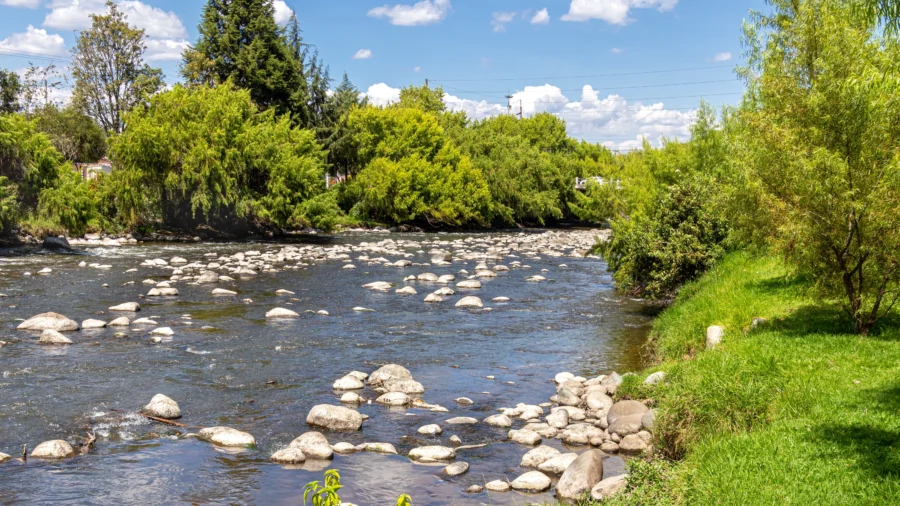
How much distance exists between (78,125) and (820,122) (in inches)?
2825

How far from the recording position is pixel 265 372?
14344mm

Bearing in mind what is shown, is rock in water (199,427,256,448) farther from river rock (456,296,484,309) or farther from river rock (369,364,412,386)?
river rock (456,296,484,309)

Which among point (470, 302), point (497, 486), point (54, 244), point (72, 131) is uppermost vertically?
point (72, 131)

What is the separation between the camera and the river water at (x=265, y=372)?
9.03 m

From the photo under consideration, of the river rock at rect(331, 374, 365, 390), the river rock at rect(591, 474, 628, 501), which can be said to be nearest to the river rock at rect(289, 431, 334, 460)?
the river rock at rect(331, 374, 365, 390)

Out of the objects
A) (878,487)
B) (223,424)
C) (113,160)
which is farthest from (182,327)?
(113,160)

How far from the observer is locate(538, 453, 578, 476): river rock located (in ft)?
30.8

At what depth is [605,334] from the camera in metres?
18.5

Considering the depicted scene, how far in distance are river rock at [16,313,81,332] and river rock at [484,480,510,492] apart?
12561mm

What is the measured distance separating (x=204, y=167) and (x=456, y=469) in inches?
1403

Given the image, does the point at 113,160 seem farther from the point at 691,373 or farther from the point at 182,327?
the point at 691,373

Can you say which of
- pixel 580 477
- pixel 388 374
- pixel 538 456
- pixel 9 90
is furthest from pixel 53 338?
pixel 9 90

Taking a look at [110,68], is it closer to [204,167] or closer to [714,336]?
[204,167]

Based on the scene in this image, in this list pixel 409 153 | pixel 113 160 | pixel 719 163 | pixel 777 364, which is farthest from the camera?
pixel 409 153
